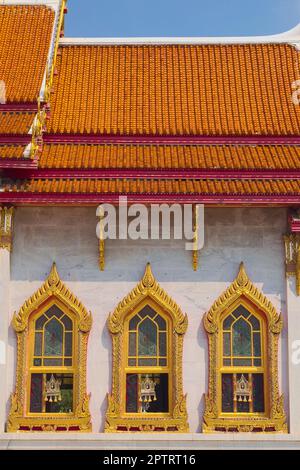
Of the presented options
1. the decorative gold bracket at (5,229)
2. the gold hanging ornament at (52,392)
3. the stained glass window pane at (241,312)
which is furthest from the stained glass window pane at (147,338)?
the decorative gold bracket at (5,229)

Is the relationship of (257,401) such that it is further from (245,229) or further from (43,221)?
(43,221)

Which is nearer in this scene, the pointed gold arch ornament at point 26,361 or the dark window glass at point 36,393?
the pointed gold arch ornament at point 26,361

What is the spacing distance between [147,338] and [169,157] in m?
3.67

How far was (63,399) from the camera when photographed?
44.6ft

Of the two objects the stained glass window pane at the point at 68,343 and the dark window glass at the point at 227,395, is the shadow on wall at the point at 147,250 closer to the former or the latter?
the stained glass window pane at the point at 68,343

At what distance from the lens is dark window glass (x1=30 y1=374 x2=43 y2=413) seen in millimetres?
13602

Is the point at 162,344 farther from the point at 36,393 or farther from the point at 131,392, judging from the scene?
the point at 36,393

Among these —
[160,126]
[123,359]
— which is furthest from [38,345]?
[160,126]

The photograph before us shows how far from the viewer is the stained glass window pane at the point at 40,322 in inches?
542

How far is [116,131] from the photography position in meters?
15.2

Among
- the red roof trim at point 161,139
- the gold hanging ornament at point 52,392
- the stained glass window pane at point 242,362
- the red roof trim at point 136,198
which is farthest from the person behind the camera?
the red roof trim at point 161,139

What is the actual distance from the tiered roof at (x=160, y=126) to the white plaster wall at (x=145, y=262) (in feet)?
2.29

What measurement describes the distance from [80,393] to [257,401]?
3369 mm

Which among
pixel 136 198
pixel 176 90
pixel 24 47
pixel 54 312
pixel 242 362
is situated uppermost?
pixel 24 47
